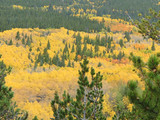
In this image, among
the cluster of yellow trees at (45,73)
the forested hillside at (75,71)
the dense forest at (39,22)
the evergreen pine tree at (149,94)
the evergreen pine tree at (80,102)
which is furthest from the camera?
the dense forest at (39,22)

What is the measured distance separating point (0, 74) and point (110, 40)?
110 metres

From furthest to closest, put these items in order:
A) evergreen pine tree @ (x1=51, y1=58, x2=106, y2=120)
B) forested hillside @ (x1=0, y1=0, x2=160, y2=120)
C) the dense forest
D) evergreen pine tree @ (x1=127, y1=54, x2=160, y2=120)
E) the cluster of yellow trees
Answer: the dense forest, the cluster of yellow trees, evergreen pine tree @ (x1=51, y1=58, x2=106, y2=120), forested hillside @ (x1=0, y1=0, x2=160, y2=120), evergreen pine tree @ (x1=127, y1=54, x2=160, y2=120)

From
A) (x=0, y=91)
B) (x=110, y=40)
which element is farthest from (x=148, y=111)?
(x=110, y=40)

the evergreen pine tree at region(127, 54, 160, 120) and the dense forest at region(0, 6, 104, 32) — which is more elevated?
the evergreen pine tree at region(127, 54, 160, 120)

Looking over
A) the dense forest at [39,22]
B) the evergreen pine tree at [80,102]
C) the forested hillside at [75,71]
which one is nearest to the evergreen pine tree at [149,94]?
the forested hillside at [75,71]

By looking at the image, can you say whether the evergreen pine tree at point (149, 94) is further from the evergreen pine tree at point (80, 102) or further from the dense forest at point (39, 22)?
the dense forest at point (39, 22)

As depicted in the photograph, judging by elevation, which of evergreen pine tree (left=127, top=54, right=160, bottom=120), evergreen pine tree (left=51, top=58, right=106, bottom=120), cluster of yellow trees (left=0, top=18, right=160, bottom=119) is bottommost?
cluster of yellow trees (left=0, top=18, right=160, bottom=119)

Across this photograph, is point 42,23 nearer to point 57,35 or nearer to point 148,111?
point 57,35

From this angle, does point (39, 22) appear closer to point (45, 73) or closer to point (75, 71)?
point (45, 73)

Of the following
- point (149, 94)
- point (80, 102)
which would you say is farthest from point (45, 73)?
point (149, 94)

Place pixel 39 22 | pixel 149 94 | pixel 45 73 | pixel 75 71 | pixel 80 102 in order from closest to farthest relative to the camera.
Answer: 1. pixel 149 94
2. pixel 80 102
3. pixel 45 73
4. pixel 75 71
5. pixel 39 22

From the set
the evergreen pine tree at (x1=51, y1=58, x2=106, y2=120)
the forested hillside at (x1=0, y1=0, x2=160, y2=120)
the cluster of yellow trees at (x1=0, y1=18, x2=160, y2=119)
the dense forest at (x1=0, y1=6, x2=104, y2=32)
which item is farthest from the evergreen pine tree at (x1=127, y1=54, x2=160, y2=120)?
the dense forest at (x1=0, y1=6, x2=104, y2=32)

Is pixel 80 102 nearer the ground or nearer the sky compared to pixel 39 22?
nearer the ground

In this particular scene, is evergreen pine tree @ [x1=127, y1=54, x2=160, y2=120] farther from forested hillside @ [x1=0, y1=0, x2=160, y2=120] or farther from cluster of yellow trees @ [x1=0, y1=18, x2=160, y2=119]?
cluster of yellow trees @ [x1=0, y1=18, x2=160, y2=119]
